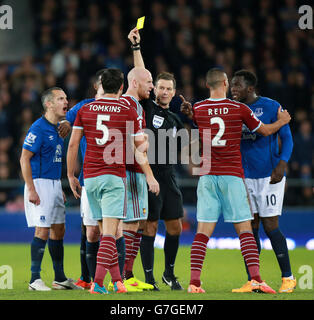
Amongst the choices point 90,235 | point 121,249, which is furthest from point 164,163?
point 121,249

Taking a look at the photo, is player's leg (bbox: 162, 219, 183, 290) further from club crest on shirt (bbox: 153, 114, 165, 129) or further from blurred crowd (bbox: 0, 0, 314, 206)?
blurred crowd (bbox: 0, 0, 314, 206)

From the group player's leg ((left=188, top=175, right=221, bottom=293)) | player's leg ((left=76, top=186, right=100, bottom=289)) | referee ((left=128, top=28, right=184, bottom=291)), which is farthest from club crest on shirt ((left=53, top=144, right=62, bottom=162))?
player's leg ((left=188, top=175, right=221, bottom=293))

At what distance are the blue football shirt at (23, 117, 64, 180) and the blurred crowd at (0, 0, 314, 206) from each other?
6313mm

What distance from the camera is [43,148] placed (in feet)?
26.3

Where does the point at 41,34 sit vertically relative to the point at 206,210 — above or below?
above

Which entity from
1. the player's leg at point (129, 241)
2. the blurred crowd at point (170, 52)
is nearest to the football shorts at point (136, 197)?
the player's leg at point (129, 241)

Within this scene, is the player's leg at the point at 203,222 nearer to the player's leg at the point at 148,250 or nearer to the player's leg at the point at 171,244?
the player's leg at the point at 148,250

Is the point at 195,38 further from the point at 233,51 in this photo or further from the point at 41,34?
the point at 41,34

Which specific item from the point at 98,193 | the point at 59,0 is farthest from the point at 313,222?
the point at 59,0

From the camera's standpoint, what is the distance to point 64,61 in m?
16.6

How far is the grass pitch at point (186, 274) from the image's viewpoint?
22.3ft

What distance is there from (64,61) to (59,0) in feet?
8.36

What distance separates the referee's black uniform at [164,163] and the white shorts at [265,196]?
2.69 ft

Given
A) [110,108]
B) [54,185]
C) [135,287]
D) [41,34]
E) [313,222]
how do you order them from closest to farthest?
[110,108] → [135,287] → [54,185] → [313,222] → [41,34]
